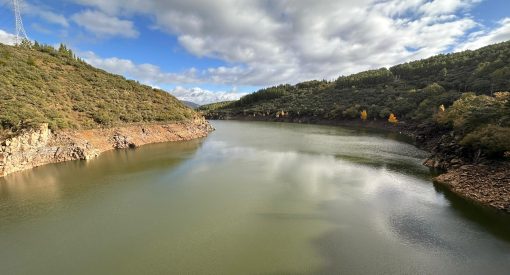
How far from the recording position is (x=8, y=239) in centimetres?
1422

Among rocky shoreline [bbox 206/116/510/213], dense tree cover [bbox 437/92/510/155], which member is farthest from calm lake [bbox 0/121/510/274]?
dense tree cover [bbox 437/92/510/155]

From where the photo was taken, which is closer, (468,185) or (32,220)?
(32,220)

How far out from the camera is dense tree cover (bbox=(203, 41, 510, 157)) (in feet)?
206

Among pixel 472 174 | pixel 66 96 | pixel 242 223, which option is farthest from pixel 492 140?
pixel 66 96

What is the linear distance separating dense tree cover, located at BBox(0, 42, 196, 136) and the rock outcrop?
107cm

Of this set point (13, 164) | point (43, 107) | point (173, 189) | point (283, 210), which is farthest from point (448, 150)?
point (43, 107)

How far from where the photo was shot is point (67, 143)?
32.2 m

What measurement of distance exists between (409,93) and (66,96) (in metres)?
78.0

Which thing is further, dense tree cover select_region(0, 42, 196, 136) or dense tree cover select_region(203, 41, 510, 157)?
dense tree cover select_region(203, 41, 510, 157)

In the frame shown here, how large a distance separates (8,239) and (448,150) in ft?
112

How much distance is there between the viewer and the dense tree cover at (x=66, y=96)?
31172mm

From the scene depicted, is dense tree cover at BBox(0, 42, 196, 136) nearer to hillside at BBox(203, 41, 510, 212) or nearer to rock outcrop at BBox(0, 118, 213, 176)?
rock outcrop at BBox(0, 118, 213, 176)

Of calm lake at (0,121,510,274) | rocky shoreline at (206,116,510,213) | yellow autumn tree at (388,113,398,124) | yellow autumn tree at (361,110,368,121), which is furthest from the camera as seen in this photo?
yellow autumn tree at (361,110,368,121)

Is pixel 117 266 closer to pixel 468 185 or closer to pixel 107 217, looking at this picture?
pixel 107 217
